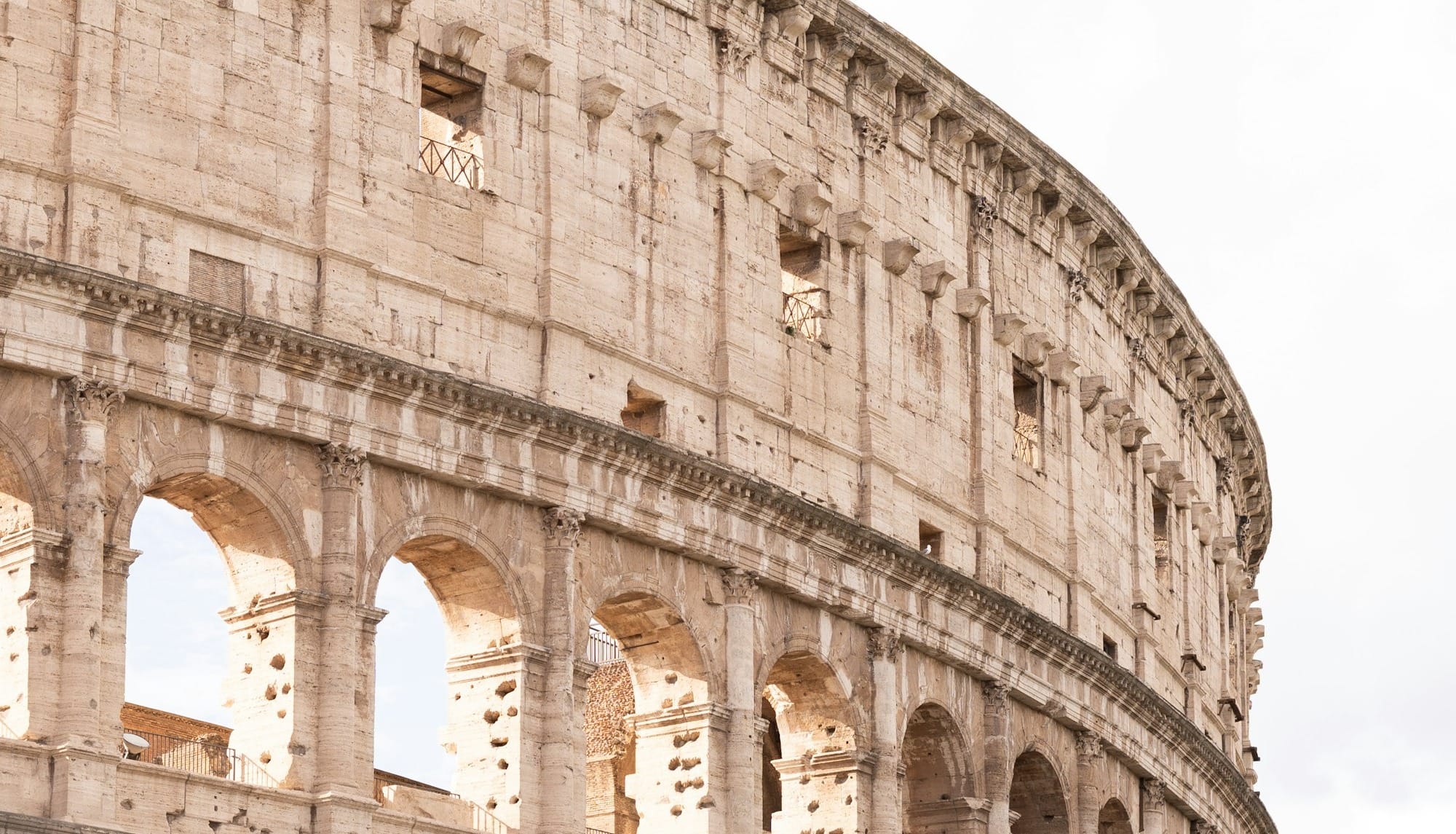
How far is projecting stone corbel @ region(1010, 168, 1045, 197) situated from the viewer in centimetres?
4069

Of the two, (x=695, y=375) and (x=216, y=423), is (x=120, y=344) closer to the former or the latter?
(x=216, y=423)

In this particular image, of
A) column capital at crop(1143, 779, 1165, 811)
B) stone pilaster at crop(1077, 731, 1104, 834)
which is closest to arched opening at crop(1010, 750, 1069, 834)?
stone pilaster at crop(1077, 731, 1104, 834)

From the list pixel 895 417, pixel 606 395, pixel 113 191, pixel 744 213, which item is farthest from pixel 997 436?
pixel 113 191

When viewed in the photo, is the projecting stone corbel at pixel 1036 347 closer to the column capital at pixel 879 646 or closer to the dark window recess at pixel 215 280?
the column capital at pixel 879 646

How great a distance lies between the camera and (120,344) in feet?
88.9

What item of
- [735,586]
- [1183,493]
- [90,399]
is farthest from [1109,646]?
[90,399]

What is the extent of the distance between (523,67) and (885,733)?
8782 mm

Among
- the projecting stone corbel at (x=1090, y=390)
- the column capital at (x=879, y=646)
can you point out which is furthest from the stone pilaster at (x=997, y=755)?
the projecting stone corbel at (x=1090, y=390)

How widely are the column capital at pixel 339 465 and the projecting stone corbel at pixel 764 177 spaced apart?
7.83 m

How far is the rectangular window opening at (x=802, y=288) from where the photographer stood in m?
35.9

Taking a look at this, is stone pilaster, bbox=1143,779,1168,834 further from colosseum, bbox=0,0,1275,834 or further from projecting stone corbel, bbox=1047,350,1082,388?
projecting stone corbel, bbox=1047,350,1082,388

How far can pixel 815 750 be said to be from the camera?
1374 inches

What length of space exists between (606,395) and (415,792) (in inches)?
194

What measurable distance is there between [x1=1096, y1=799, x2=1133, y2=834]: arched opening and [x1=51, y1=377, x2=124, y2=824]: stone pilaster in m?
18.1
